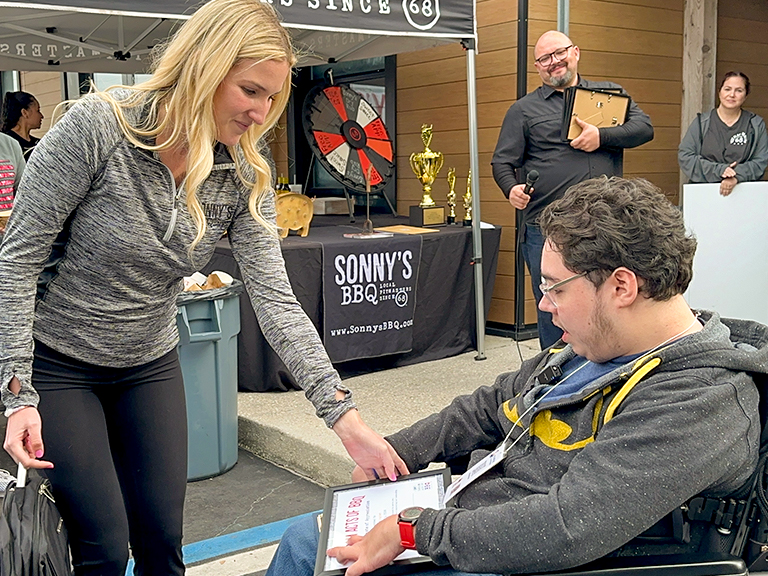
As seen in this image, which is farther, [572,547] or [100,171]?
[100,171]

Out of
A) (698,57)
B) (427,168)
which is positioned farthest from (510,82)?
(698,57)

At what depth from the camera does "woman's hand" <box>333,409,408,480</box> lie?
177cm

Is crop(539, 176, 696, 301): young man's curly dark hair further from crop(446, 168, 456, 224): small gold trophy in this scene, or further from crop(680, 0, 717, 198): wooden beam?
crop(680, 0, 717, 198): wooden beam

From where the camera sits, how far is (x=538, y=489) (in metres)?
1.60

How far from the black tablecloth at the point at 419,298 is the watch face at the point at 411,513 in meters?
2.98

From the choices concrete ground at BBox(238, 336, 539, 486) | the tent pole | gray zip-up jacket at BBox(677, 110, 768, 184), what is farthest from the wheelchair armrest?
gray zip-up jacket at BBox(677, 110, 768, 184)

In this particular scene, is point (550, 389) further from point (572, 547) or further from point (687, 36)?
point (687, 36)

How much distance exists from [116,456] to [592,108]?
319 cm

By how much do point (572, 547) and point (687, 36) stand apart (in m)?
5.84

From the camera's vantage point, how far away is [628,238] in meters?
1.50

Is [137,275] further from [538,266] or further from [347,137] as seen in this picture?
[347,137]

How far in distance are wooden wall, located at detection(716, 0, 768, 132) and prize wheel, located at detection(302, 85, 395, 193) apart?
9.34ft

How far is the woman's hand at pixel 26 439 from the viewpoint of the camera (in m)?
1.62

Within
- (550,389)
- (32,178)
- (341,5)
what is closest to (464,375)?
(341,5)
